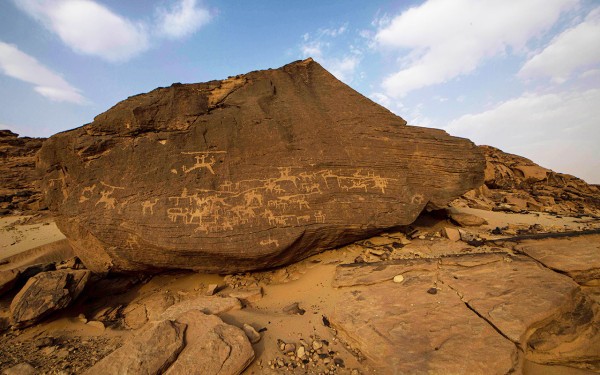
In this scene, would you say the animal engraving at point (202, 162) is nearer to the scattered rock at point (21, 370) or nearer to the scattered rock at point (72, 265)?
the scattered rock at point (72, 265)

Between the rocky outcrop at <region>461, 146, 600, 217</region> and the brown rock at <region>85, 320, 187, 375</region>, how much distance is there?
34.7 ft

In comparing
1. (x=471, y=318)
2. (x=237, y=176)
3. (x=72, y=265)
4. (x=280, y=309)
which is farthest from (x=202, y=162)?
(x=471, y=318)

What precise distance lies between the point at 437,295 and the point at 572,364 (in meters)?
1.37

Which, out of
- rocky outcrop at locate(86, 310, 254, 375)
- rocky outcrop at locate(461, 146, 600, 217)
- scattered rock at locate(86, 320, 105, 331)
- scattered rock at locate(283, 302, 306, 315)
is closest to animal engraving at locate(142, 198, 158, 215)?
scattered rock at locate(86, 320, 105, 331)

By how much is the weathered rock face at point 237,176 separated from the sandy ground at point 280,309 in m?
0.43

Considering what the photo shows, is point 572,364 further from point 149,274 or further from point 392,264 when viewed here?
point 149,274

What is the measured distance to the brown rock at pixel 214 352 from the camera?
8.91 feet

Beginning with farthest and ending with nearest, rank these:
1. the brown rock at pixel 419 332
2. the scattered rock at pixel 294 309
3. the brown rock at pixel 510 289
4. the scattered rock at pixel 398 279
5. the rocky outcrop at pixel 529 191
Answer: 1. the rocky outcrop at pixel 529 191
2. the scattered rock at pixel 398 279
3. the scattered rock at pixel 294 309
4. the brown rock at pixel 510 289
5. the brown rock at pixel 419 332

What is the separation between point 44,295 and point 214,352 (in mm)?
3599

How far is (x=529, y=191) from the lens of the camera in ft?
43.5

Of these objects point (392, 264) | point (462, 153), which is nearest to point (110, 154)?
point (392, 264)

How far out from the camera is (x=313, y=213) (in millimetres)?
4980

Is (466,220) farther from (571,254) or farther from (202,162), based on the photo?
(202,162)

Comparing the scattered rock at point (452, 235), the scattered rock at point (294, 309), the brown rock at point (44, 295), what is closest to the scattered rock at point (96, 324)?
the brown rock at point (44, 295)
